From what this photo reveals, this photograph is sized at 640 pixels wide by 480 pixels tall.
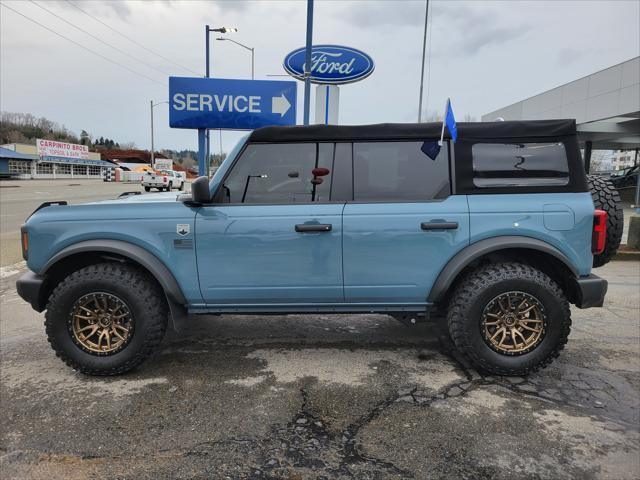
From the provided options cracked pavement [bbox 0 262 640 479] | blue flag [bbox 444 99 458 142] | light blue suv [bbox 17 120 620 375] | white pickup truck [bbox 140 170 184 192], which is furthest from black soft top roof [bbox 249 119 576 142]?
white pickup truck [bbox 140 170 184 192]

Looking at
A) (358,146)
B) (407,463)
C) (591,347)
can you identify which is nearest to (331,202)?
(358,146)

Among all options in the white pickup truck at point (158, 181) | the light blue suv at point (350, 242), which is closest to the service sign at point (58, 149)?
the white pickup truck at point (158, 181)

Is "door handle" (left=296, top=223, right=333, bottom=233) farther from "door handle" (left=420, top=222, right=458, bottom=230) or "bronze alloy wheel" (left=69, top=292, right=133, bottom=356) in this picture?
"bronze alloy wheel" (left=69, top=292, right=133, bottom=356)

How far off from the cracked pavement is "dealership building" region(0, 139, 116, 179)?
214 feet

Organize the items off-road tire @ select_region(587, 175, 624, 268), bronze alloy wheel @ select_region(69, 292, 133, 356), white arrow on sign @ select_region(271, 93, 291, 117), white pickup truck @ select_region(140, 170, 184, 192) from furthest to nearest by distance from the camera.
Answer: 1. white pickup truck @ select_region(140, 170, 184, 192)
2. white arrow on sign @ select_region(271, 93, 291, 117)
3. off-road tire @ select_region(587, 175, 624, 268)
4. bronze alloy wheel @ select_region(69, 292, 133, 356)

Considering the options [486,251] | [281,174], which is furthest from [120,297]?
[486,251]

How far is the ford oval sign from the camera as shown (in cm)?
1073

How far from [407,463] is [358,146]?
2.23 metres

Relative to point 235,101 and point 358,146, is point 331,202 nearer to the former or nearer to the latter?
point 358,146

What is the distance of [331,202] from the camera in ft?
11.4

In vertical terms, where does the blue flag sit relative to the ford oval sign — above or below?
below

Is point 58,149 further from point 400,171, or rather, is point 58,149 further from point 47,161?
point 400,171

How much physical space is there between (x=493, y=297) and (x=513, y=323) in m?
0.29

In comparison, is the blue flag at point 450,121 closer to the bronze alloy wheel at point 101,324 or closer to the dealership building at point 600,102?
the bronze alloy wheel at point 101,324
